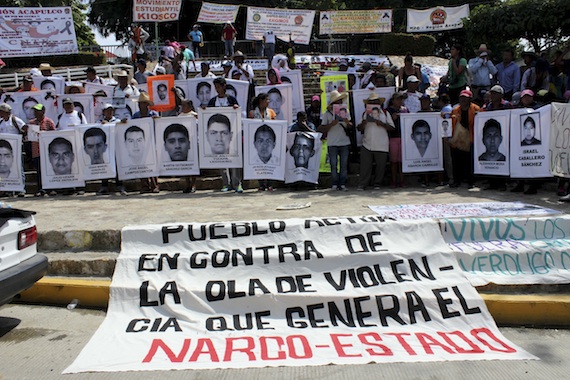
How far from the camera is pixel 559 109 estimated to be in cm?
763

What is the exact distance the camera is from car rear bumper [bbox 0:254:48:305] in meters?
4.21

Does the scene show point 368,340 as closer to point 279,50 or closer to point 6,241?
point 6,241

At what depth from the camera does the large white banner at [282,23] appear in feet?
76.8

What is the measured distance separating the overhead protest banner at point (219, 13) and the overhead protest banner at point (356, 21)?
4255mm

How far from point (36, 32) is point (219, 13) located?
29.6 ft

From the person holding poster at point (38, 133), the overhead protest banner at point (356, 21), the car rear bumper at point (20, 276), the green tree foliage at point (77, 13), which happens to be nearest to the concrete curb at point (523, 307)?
the car rear bumper at point (20, 276)

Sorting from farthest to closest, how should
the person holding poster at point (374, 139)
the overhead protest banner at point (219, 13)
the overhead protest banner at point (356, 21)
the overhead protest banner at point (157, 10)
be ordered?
the overhead protest banner at point (356, 21), the overhead protest banner at point (219, 13), the overhead protest banner at point (157, 10), the person holding poster at point (374, 139)
